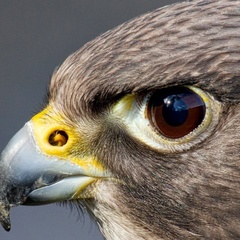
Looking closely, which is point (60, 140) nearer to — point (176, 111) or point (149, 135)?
point (149, 135)

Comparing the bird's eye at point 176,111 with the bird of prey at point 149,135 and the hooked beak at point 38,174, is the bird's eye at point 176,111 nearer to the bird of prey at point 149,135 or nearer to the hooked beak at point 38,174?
the bird of prey at point 149,135

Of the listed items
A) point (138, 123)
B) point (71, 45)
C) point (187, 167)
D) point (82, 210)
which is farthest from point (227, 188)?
point (71, 45)

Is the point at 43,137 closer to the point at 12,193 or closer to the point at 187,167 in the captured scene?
the point at 12,193

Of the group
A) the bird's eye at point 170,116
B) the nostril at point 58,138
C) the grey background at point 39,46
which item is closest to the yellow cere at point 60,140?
the nostril at point 58,138

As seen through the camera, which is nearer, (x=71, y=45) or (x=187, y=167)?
(x=187, y=167)

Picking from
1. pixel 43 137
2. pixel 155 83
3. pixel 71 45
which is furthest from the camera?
pixel 71 45

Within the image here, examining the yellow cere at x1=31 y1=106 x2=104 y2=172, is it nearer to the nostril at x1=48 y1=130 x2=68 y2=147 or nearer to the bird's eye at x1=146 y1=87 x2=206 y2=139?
the nostril at x1=48 y1=130 x2=68 y2=147

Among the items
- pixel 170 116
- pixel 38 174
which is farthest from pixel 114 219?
pixel 170 116
